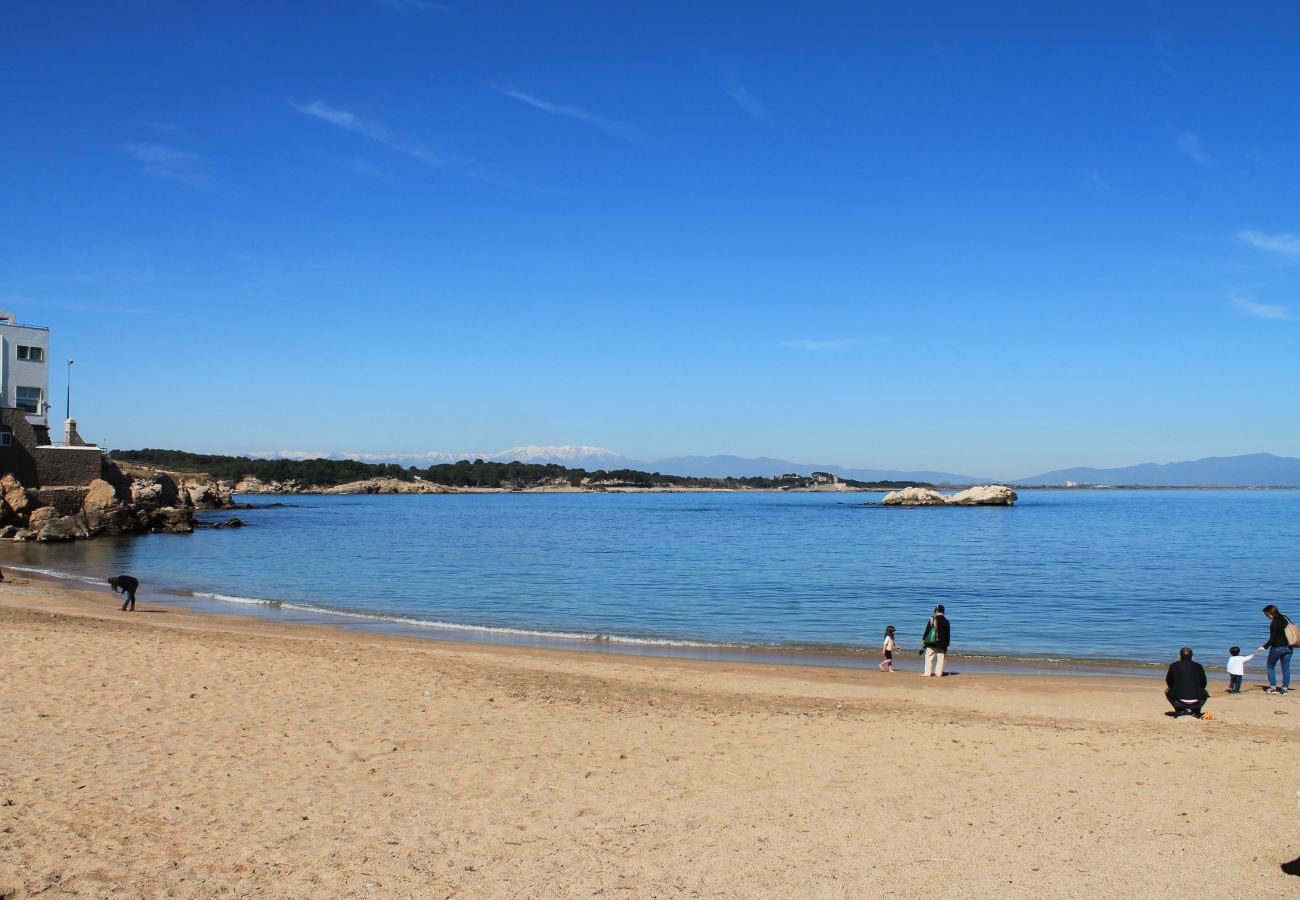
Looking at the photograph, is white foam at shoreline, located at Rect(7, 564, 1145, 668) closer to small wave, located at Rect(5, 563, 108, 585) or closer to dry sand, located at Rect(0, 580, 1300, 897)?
dry sand, located at Rect(0, 580, 1300, 897)

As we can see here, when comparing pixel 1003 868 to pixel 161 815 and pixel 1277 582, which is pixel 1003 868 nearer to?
pixel 161 815

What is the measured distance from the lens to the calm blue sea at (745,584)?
24781 millimetres

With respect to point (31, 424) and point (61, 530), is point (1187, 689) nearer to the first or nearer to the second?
point (61, 530)

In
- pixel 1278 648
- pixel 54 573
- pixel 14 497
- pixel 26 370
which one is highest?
pixel 26 370

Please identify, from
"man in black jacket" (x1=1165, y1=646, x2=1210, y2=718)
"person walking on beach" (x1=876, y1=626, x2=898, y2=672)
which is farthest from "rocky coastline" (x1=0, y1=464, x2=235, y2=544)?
"man in black jacket" (x1=1165, y1=646, x2=1210, y2=718)

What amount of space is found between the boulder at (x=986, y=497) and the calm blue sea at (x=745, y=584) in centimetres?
7169

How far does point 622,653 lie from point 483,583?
1605cm

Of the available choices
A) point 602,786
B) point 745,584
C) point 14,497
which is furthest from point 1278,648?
point 14,497

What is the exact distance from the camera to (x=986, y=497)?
141000 mm

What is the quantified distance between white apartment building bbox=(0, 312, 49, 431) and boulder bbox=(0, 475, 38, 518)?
23.3 ft

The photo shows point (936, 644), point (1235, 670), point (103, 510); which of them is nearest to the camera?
point (1235, 670)

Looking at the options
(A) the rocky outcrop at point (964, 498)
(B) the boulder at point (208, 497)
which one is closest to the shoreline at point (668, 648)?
(B) the boulder at point (208, 497)

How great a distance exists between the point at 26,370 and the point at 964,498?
122896mm

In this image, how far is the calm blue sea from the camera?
24.8 metres
